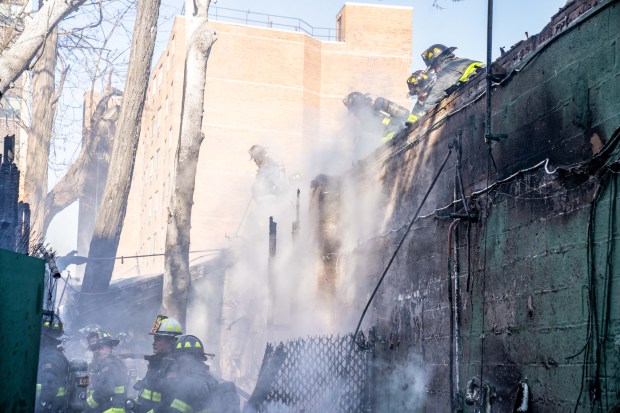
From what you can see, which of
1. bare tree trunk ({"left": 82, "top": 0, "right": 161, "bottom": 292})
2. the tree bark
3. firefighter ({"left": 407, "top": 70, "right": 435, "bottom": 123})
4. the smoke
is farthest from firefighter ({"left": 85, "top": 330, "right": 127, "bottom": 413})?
firefighter ({"left": 407, "top": 70, "right": 435, "bottom": 123})

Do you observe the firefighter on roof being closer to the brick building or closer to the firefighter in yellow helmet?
the firefighter in yellow helmet

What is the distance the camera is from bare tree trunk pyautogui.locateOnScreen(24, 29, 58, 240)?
1778 centimetres

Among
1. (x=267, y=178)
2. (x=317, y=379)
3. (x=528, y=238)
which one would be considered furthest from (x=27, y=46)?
→ (x=267, y=178)

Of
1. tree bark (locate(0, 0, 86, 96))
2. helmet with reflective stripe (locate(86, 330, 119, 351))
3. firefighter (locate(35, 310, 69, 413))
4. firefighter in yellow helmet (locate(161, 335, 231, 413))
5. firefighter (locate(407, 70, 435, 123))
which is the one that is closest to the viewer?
firefighter in yellow helmet (locate(161, 335, 231, 413))

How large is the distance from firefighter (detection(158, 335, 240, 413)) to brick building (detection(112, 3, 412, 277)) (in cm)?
2606

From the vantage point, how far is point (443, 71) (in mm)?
10992

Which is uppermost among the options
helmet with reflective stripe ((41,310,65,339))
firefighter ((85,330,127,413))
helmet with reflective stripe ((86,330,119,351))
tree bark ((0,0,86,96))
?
tree bark ((0,0,86,96))

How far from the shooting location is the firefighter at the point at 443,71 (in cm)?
926

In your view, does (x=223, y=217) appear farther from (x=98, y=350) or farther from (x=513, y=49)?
(x=513, y=49)

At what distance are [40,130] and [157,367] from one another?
1070 centimetres

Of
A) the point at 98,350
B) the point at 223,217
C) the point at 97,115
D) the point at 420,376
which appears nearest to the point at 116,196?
the point at 98,350

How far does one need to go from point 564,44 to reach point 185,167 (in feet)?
29.3

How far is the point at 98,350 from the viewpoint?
12.3 meters

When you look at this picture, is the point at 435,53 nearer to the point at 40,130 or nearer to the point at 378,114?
the point at 378,114
